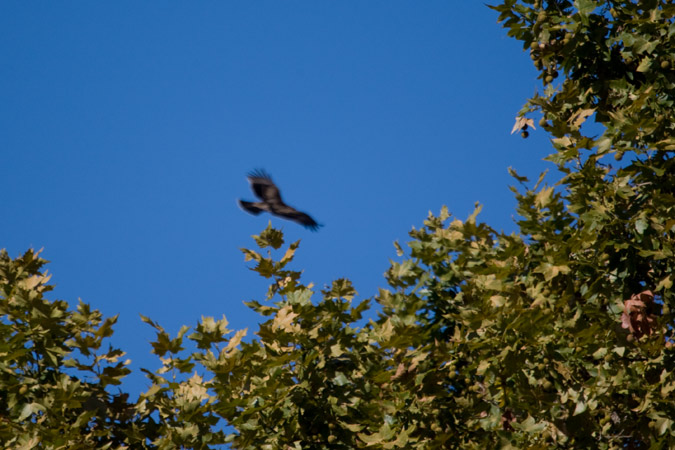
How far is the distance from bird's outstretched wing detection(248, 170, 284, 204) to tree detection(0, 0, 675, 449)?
2.42 metres

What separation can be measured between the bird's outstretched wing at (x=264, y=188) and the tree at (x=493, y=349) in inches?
95.3

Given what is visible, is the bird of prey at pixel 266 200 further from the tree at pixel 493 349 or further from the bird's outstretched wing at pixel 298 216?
the tree at pixel 493 349

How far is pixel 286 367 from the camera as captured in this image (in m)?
6.64

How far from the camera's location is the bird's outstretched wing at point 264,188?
32.1 ft

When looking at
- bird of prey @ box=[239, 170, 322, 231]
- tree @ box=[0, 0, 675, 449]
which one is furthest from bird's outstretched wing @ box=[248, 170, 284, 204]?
tree @ box=[0, 0, 675, 449]

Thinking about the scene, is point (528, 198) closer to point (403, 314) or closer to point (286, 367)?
point (403, 314)

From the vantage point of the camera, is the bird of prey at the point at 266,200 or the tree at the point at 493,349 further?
the bird of prey at the point at 266,200

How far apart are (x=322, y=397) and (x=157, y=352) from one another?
1.50 m

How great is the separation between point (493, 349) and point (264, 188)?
162 inches

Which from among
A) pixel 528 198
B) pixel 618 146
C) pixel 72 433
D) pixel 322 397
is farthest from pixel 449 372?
pixel 72 433

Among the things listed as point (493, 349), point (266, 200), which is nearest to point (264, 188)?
point (266, 200)

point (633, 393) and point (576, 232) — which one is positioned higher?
point (576, 232)

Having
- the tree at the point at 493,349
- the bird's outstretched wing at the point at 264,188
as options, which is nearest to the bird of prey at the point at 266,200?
the bird's outstretched wing at the point at 264,188

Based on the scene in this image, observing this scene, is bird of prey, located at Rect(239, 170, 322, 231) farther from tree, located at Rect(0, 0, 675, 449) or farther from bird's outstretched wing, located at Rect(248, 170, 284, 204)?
tree, located at Rect(0, 0, 675, 449)
